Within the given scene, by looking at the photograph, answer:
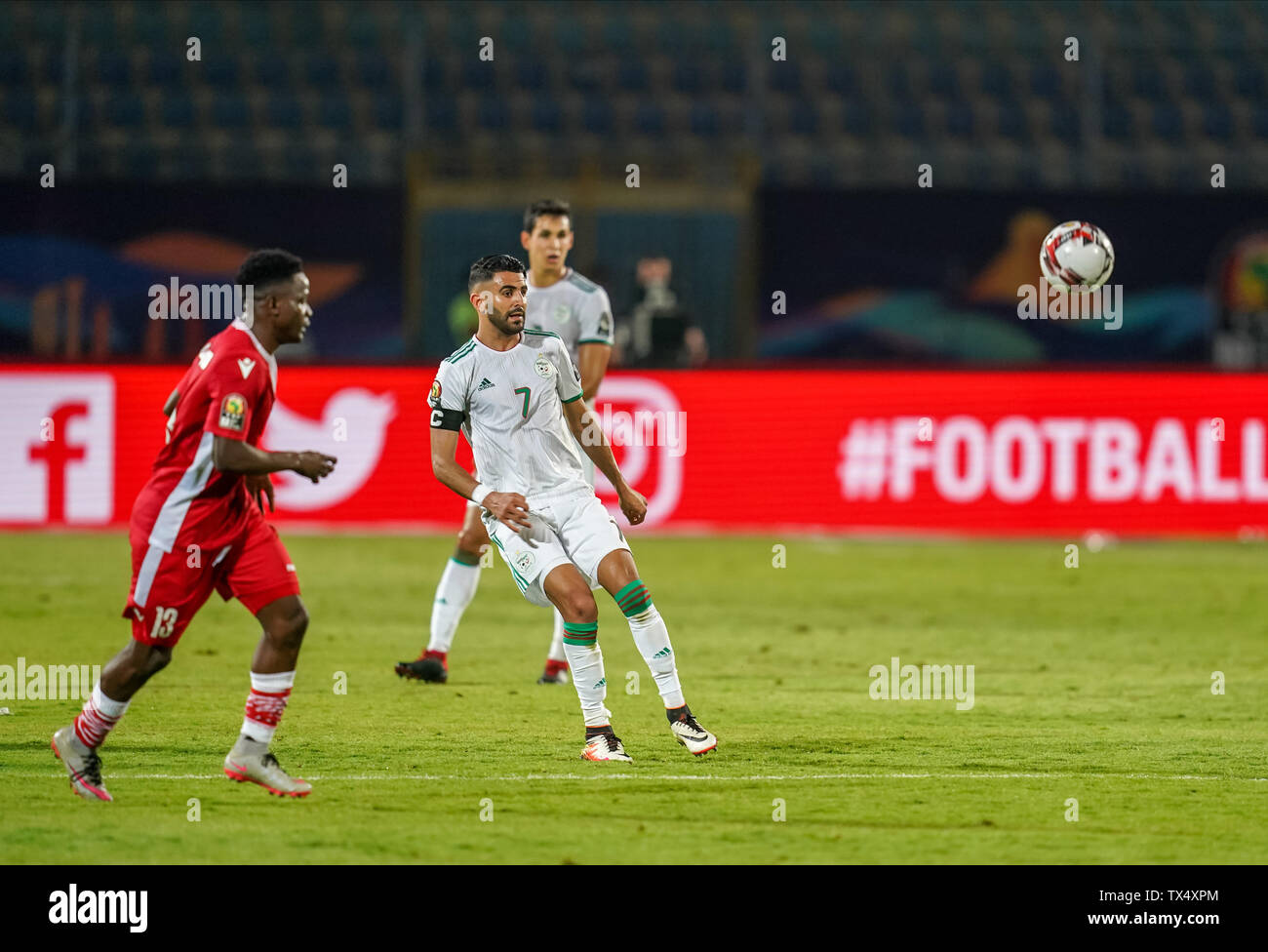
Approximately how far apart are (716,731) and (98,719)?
9.95 ft

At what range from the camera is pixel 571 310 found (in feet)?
34.3

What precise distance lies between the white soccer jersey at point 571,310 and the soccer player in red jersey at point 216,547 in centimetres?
320

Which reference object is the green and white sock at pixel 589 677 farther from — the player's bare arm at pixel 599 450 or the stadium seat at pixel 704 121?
the stadium seat at pixel 704 121

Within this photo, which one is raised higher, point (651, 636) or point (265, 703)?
point (651, 636)

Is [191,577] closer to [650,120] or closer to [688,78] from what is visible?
[650,120]

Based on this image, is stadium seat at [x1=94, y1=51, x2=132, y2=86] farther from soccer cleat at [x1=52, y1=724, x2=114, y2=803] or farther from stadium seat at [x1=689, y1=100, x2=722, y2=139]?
soccer cleat at [x1=52, y1=724, x2=114, y2=803]

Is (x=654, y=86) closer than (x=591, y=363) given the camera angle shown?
No

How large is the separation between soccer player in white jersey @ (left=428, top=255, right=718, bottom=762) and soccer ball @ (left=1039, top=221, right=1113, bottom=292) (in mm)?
4121

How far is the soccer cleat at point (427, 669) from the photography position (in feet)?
34.3

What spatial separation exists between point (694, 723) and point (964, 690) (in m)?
2.61

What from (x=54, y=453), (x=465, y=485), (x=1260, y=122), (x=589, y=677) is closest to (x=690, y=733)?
(x=589, y=677)

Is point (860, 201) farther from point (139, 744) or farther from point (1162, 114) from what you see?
point (139, 744)

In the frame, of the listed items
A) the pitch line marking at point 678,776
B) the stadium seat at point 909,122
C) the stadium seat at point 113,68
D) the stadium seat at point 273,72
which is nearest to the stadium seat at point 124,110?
the stadium seat at point 113,68

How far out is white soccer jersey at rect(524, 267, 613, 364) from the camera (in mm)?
10430
